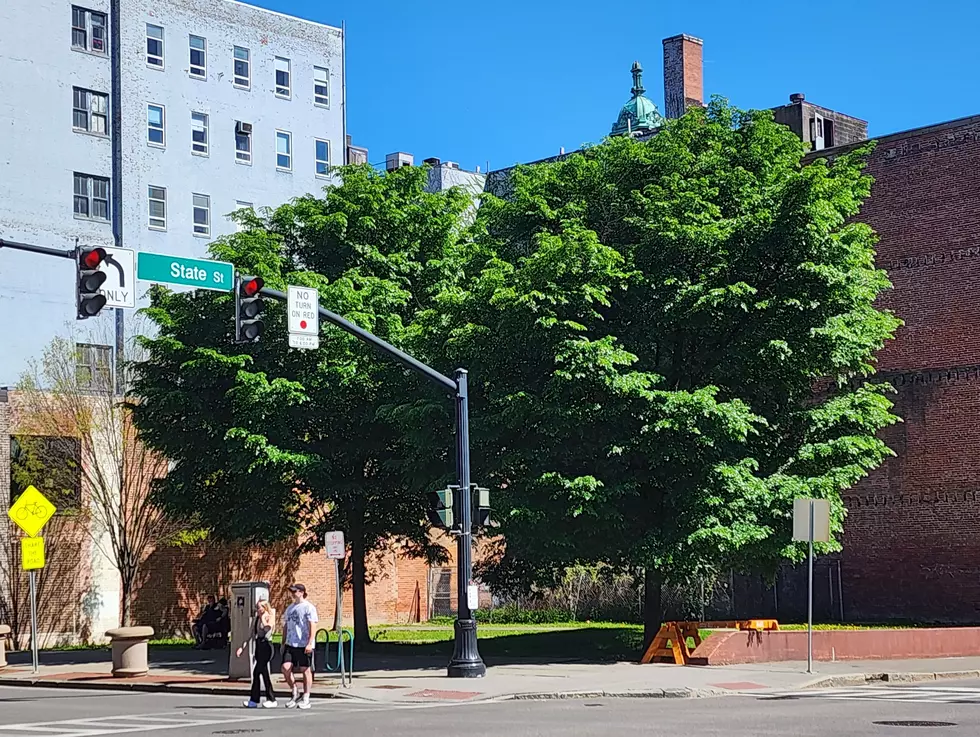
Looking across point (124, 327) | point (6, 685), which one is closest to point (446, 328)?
point (6, 685)

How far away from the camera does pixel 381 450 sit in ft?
116

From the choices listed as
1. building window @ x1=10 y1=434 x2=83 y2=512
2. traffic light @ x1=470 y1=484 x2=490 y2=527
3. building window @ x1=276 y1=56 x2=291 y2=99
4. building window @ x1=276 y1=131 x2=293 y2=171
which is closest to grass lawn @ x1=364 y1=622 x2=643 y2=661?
traffic light @ x1=470 y1=484 x2=490 y2=527

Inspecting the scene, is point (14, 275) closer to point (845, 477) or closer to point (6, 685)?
point (6, 685)

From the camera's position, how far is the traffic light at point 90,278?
19344 millimetres

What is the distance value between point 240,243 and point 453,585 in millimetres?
24211

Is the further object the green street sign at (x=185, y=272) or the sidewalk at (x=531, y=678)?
the sidewalk at (x=531, y=678)

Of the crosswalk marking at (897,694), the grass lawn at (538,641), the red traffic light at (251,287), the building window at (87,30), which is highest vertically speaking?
the building window at (87,30)

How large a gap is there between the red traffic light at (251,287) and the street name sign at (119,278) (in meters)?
1.88

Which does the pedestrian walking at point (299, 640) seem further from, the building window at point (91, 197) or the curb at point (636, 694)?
the building window at point (91, 197)

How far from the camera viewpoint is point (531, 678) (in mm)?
26672

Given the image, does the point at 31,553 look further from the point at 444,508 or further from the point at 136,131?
the point at 136,131

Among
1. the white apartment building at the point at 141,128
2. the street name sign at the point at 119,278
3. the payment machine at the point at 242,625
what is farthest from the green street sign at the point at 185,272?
the white apartment building at the point at 141,128

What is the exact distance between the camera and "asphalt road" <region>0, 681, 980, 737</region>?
684 inches

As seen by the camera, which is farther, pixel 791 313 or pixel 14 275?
pixel 14 275
